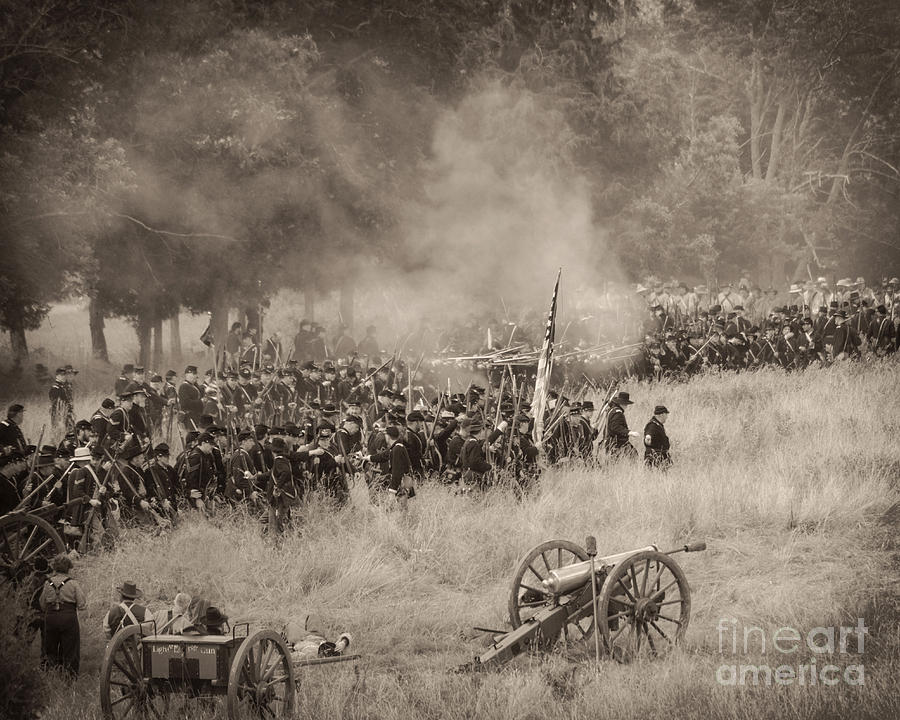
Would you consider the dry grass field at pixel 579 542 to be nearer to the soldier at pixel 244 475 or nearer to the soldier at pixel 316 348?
the soldier at pixel 244 475

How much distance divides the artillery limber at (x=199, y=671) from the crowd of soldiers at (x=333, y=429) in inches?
125

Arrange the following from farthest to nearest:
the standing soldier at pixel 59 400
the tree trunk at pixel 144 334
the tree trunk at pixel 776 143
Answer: the tree trunk at pixel 776 143 < the tree trunk at pixel 144 334 < the standing soldier at pixel 59 400

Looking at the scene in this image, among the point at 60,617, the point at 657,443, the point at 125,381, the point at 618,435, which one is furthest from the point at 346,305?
the point at 60,617

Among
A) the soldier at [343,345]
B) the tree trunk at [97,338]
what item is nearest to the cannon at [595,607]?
the soldier at [343,345]

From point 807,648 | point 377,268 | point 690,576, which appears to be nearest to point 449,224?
point 377,268

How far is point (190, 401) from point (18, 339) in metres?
7.48

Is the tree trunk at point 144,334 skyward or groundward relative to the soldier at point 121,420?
skyward

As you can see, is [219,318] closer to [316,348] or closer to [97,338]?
[316,348]

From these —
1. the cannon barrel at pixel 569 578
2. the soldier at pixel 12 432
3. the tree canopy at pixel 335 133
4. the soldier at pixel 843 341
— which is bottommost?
the cannon barrel at pixel 569 578

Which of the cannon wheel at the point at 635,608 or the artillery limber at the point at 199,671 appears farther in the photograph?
the cannon wheel at the point at 635,608

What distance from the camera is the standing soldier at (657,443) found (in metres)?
13.5

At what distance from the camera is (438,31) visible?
2467 cm

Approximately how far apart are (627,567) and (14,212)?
581 inches

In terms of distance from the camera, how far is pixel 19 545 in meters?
9.60
